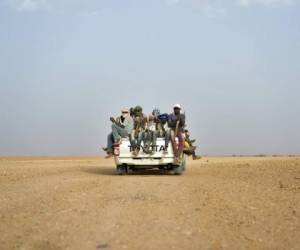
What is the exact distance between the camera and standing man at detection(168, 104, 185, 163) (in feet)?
56.8

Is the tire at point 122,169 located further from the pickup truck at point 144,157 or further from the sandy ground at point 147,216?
the sandy ground at point 147,216

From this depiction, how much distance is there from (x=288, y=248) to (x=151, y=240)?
170 centimetres

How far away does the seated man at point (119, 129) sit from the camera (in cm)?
1821

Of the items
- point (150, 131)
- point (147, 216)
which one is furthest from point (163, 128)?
point (147, 216)

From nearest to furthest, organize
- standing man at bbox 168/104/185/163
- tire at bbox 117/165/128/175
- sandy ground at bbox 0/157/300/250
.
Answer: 1. sandy ground at bbox 0/157/300/250
2. standing man at bbox 168/104/185/163
3. tire at bbox 117/165/128/175

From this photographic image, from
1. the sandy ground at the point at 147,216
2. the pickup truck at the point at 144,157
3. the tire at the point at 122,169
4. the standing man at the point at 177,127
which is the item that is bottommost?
the sandy ground at the point at 147,216

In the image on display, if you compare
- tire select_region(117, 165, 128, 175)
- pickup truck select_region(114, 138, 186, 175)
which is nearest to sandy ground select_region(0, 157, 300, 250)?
pickup truck select_region(114, 138, 186, 175)

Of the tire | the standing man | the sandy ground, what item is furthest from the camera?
the tire

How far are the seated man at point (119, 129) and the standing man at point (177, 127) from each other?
1.39 metres

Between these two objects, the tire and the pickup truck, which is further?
the tire

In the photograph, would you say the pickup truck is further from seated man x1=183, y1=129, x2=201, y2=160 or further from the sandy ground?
the sandy ground

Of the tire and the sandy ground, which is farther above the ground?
the tire

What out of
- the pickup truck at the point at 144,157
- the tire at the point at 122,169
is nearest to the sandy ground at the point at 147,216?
the pickup truck at the point at 144,157

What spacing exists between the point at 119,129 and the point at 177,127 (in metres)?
1.95
